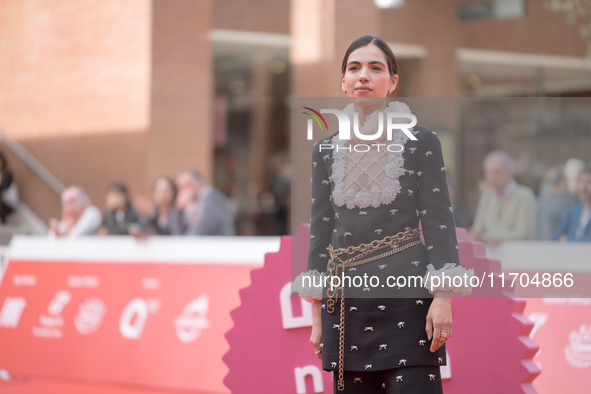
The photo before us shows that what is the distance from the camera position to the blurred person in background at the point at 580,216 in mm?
7570

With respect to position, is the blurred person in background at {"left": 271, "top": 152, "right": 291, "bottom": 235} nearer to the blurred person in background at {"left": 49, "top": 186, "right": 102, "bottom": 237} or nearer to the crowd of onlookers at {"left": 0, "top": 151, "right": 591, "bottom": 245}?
the crowd of onlookers at {"left": 0, "top": 151, "right": 591, "bottom": 245}

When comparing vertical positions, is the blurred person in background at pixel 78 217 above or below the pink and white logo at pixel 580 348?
above

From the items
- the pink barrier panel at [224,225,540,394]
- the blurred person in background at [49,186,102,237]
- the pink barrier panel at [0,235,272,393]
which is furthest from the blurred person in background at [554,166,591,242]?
the blurred person in background at [49,186,102,237]

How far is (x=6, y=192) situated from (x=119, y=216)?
6.40m

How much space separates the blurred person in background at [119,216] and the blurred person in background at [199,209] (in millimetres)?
546

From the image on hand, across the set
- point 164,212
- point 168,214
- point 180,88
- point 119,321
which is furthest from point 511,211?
point 180,88

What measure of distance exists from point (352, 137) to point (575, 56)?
1929 centimetres

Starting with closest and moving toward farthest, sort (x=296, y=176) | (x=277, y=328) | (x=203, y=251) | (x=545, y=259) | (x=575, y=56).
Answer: (x=296, y=176) < (x=277, y=328) < (x=545, y=259) < (x=203, y=251) < (x=575, y=56)

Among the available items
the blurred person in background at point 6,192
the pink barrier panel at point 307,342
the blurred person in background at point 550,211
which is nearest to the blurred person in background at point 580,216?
the blurred person in background at point 550,211

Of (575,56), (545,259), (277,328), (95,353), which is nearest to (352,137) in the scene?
(277,328)

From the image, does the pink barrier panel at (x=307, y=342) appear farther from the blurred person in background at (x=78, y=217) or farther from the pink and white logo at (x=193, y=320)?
the blurred person in background at (x=78, y=217)

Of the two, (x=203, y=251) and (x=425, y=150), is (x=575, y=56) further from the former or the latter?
(x=425, y=150)

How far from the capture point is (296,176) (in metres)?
3.57

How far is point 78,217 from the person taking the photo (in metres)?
10.3
